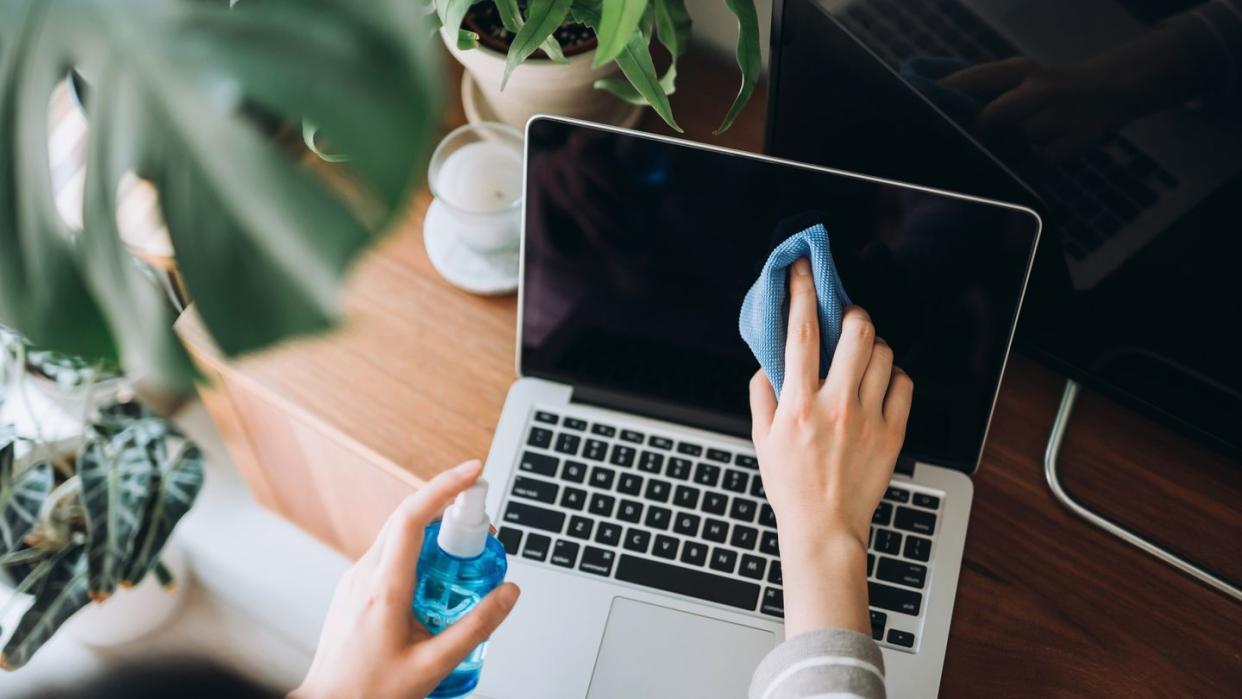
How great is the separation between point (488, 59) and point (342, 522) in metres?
0.51

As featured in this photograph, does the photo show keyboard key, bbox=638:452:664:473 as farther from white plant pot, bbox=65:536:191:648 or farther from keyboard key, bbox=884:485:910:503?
white plant pot, bbox=65:536:191:648

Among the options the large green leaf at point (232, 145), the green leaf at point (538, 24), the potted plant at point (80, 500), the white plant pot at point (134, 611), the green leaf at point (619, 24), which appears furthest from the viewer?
the white plant pot at point (134, 611)

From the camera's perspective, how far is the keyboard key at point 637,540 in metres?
0.70

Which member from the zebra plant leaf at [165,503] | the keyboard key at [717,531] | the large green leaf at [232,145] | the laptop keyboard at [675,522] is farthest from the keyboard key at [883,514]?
the zebra plant leaf at [165,503]

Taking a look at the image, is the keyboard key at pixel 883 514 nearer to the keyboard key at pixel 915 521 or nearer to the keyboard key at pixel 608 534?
the keyboard key at pixel 915 521

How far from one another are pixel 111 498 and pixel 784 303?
0.65m

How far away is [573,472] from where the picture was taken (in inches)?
28.4

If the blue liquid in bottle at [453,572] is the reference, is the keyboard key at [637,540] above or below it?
below

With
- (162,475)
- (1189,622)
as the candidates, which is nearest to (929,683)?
(1189,622)

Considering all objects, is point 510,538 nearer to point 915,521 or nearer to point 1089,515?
point 915,521

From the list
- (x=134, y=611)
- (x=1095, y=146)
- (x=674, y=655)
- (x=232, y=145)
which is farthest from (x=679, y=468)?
(x=134, y=611)

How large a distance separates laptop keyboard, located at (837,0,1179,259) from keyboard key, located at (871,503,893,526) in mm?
206

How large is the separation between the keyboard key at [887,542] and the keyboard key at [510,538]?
243 mm

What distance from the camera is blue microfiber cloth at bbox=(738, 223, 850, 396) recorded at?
1.96 feet
